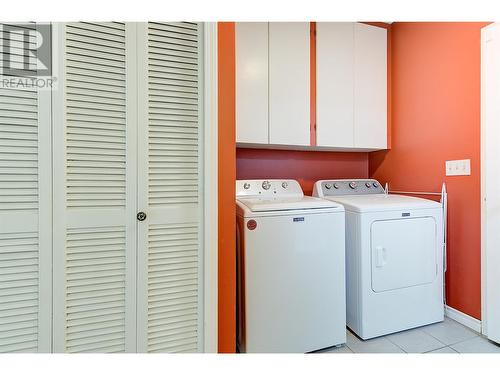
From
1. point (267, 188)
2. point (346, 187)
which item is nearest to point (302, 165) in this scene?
point (346, 187)

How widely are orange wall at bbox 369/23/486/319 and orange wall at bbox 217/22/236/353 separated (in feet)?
5.87

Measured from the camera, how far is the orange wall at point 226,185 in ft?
4.00

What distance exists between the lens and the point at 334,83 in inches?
91.9

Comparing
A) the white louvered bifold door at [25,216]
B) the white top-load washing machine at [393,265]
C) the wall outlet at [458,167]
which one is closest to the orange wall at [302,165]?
the white top-load washing machine at [393,265]

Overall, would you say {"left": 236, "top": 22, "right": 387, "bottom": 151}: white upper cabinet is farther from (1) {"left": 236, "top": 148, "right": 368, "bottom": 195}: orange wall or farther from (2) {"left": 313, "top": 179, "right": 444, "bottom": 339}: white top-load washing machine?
(2) {"left": 313, "top": 179, "right": 444, "bottom": 339}: white top-load washing machine

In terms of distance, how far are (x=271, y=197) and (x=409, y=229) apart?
1.04 m

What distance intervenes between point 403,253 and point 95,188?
1.98 meters

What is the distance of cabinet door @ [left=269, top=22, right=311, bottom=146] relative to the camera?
2.15m

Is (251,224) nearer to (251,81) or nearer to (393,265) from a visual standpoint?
(393,265)

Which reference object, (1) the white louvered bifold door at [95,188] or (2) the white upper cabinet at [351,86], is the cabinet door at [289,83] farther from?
(1) the white louvered bifold door at [95,188]

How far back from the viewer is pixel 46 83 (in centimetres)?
106

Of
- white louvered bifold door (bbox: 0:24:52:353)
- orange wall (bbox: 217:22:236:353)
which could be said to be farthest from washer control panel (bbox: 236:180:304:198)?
white louvered bifold door (bbox: 0:24:52:353)

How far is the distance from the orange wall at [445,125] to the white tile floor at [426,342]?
0.19m

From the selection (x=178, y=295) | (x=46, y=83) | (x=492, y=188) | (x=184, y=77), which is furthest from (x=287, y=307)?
(x=46, y=83)
